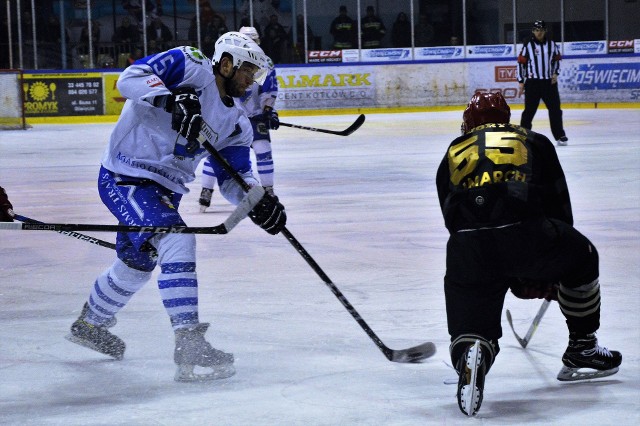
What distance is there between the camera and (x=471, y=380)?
8.82 feet

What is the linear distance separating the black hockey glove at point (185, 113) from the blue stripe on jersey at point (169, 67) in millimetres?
162

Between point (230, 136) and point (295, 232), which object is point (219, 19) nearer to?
point (295, 232)

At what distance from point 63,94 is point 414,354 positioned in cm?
1324

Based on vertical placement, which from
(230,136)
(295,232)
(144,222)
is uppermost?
(230,136)

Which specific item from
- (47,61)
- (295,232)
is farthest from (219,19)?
(295,232)

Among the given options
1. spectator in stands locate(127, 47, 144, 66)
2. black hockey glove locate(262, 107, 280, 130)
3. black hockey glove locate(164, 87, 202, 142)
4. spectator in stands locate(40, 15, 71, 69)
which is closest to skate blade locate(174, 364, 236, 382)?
black hockey glove locate(164, 87, 202, 142)

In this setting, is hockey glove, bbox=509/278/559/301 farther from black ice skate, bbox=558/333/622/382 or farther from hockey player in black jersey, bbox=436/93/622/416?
black ice skate, bbox=558/333/622/382

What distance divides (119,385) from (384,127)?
416 inches

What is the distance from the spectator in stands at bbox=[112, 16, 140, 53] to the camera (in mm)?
17391

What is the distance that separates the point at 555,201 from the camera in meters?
2.86

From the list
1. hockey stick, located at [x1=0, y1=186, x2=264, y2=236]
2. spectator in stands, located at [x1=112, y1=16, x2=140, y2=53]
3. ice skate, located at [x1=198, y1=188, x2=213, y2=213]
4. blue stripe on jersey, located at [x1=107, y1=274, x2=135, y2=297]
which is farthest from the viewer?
spectator in stands, located at [x1=112, y1=16, x2=140, y2=53]

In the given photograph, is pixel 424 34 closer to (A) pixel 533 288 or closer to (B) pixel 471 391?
(A) pixel 533 288

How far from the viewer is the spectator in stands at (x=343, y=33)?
702 inches

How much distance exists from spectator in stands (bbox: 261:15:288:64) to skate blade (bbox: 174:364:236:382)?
47.3 ft
